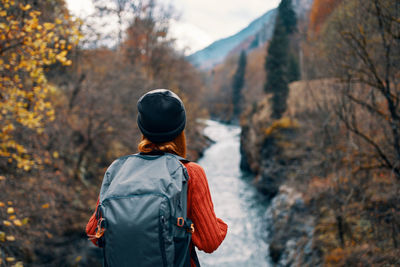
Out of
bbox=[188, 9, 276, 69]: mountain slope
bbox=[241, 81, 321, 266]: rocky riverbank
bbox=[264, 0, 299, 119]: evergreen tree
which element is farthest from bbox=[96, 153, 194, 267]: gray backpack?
bbox=[264, 0, 299, 119]: evergreen tree

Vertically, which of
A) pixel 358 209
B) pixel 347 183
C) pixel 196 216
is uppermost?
pixel 196 216

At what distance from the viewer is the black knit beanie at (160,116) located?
5.38ft

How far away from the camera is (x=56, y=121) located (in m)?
8.91

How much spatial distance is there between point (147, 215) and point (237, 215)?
12.2 meters

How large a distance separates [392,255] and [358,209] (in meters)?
2.47

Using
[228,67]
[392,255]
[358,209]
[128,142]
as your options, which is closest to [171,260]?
[392,255]

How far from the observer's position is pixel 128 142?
1150 cm

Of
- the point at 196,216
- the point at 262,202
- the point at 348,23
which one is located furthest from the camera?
the point at 262,202

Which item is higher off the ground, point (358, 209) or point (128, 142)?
point (128, 142)

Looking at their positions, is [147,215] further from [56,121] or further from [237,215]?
[237,215]

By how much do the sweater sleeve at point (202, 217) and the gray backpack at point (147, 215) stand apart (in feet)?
0.21

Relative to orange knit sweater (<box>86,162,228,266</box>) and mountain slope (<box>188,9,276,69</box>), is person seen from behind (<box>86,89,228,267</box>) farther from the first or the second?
mountain slope (<box>188,9,276,69</box>)

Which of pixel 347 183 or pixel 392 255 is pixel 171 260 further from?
pixel 347 183

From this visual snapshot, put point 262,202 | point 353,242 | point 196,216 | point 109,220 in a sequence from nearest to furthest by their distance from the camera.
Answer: point 109,220
point 196,216
point 353,242
point 262,202
